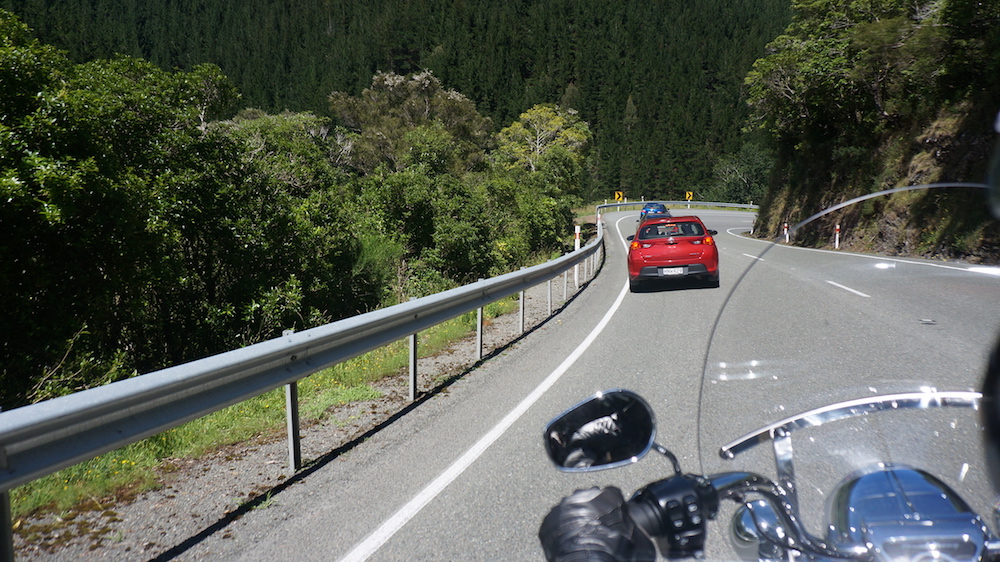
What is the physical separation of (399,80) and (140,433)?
6108 centimetres

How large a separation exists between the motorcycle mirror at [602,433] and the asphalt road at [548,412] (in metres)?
0.38

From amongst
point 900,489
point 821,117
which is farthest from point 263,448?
point 821,117

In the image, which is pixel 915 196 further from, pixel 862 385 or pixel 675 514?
pixel 675 514

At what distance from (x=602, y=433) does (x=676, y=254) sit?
41.8 feet

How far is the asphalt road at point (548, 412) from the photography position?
213cm

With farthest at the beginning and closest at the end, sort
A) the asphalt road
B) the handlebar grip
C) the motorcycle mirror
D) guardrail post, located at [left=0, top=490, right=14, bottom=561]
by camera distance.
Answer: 1. guardrail post, located at [left=0, top=490, right=14, bottom=561]
2. the asphalt road
3. the motorcycle mirror
4. the handlebar grip

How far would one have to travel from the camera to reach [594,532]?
1537mm

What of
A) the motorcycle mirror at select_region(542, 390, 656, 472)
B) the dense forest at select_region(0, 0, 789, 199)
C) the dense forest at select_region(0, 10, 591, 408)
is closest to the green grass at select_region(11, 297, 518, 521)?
the dense forest at select_region(0, 10, 591, 408)

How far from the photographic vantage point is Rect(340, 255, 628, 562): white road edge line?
3.64 m

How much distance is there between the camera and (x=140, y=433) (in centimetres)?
372

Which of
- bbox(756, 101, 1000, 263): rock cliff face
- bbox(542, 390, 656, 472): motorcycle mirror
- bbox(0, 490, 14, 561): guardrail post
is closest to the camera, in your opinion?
bbox(542, 390, 656, 472): motorcycle mirror

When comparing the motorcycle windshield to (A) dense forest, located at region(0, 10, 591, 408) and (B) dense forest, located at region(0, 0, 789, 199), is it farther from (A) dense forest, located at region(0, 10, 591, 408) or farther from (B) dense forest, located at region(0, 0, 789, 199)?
(B) dense forest, located at region(0, 0, 789, 199)

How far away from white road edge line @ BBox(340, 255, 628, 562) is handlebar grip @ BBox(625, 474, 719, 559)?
2.25 meters

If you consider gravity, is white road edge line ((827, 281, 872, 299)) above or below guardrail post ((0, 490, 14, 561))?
above
